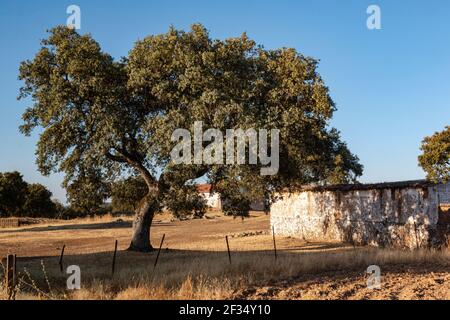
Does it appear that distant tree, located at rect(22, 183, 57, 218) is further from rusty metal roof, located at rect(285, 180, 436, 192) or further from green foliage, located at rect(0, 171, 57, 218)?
rusty metal roof, located at rect(285, 180, 436, 192)

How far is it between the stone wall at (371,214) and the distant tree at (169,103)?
517 centimetres

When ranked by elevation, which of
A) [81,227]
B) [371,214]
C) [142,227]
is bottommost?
[81,227]

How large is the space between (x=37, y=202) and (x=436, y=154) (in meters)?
65.4

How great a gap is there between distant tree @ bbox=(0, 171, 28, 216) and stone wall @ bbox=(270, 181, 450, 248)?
50.8m

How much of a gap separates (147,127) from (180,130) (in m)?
2.42

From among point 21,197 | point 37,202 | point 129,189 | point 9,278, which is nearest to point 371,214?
point 129,189

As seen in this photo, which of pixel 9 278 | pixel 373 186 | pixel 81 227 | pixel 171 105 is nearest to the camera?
pixel 9 278

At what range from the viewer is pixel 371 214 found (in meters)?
33.7

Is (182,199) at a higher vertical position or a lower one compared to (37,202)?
higher

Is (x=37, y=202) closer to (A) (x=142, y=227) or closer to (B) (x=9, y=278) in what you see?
(A) (x=142, y=227)

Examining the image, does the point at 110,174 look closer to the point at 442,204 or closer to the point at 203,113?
the point at 203,113

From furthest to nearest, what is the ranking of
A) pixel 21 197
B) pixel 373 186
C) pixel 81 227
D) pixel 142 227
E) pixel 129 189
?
pixel 21 197
pixel 81 227
pixel 373 186
pixel 129 189
pixel 142 227

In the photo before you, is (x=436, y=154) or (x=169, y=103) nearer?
(x=169, y=103)
